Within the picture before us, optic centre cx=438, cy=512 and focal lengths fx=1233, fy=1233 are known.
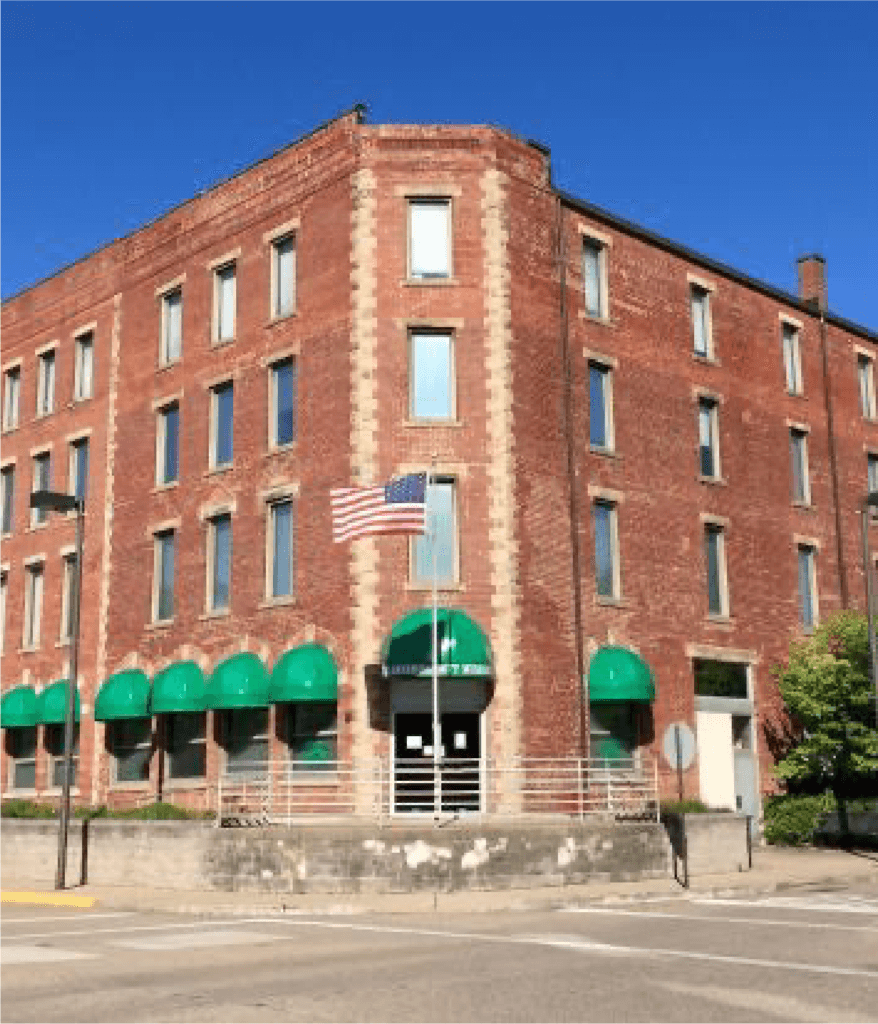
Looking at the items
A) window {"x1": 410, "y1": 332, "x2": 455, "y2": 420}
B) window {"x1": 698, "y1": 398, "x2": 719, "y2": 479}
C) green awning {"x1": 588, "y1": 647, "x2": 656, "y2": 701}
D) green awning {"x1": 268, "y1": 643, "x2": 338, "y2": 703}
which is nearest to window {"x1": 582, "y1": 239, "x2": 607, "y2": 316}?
window {"x1": 698, "y1": 398, "x2": 719, "y2": 479}

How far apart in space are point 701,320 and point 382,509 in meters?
14.9

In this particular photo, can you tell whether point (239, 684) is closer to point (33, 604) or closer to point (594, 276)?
point (33, 604)

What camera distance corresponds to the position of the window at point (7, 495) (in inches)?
1537

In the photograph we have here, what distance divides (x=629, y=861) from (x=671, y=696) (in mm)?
7611

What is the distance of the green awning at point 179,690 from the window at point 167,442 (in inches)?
222

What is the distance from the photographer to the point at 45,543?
121 feet

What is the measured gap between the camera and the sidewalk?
65.1 ft

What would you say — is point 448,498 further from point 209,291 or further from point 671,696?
point 209,291

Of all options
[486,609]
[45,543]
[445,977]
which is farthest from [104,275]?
[445,977]

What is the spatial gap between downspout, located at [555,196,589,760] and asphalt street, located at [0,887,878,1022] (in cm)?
857

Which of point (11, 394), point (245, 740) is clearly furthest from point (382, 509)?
point (11, 394)

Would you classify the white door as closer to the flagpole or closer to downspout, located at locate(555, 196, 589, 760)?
downspout, located at locate(555, 196, 589, 760)

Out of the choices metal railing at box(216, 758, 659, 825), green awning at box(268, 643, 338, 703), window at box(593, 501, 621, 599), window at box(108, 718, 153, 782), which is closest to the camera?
metal railing at box(216, 758, 659, 825)

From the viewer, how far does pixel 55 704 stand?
33.5m
